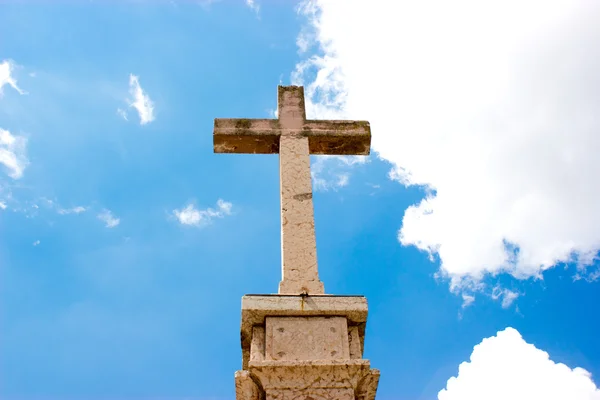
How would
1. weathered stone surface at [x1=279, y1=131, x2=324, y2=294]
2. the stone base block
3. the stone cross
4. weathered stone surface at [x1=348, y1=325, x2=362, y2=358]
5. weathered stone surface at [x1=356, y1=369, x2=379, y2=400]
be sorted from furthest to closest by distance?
the stone cross
weathered stone surface at [x1=279, y1=131, x2=324, y2=294]
weathered stone surface at [x1=348, y1=325, x2=362, y2=358]
weathered stone surface at [x1=356, y1=369, x2=379, y2=400]
the stone base block

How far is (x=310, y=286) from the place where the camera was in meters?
4.20

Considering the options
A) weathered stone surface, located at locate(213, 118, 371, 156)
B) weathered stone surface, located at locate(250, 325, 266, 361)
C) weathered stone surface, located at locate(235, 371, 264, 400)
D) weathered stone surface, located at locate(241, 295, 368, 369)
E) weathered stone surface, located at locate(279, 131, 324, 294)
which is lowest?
weathered stone surface, located at locate(235, 371, 264, 400)

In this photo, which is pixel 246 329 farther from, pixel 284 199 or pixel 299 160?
pixel 299 160

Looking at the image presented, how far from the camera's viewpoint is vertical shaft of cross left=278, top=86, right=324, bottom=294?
4.25 m

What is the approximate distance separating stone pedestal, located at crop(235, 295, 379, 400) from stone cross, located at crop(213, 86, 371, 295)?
43 centimetres

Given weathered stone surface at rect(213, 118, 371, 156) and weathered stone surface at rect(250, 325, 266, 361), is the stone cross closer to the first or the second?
weathered stone surface at rect(213, 118, 371, 156)

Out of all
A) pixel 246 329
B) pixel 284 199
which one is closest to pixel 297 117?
pixel 284 199

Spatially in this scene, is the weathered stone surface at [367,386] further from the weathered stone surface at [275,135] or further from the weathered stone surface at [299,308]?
the weathered stone surface at [275,135]

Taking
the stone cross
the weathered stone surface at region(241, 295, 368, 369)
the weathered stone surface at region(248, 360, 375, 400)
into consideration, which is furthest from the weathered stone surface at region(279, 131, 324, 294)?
the weathered stone surface at region(248, 360, 375, 400)

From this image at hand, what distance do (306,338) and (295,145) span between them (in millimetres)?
2039

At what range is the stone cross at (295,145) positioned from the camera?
4.46 metres

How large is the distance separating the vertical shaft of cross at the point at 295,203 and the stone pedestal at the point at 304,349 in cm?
24

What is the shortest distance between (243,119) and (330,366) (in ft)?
9.30

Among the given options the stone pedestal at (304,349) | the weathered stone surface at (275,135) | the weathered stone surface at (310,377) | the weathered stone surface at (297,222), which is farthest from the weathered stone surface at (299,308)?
the weathered stone surface at (275,135)
